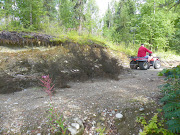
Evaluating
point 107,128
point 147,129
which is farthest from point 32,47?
point 147,129

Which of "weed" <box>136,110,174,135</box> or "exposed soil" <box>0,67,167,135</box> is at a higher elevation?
"weed" <box>136,110,174,135</box>

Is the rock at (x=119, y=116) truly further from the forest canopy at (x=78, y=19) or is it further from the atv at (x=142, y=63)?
the atv at (x=142, y=63)

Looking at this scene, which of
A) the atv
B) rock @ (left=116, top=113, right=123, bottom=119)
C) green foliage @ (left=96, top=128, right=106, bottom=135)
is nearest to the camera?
green foliage @ (left=96, top=128, right=106, bottom=135)

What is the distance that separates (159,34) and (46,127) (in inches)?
548

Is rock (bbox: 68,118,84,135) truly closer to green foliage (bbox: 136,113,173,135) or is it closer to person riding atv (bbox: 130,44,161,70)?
green foliage (bbox: 136,113,173,135)

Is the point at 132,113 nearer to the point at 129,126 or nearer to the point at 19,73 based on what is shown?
the point at 129,126

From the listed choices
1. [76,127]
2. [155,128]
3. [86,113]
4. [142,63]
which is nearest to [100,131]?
[76,127]

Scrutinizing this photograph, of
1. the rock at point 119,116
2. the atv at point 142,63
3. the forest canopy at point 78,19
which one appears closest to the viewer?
the rock at point 119,116

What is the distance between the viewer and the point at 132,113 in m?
2.29

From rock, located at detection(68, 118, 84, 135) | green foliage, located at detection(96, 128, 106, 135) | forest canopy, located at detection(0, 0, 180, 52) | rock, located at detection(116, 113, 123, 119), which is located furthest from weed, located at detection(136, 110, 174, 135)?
forest canopy, located at detection(0, 0, 180, 52)

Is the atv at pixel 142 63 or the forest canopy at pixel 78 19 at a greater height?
the forest canopy at pixel 78 19

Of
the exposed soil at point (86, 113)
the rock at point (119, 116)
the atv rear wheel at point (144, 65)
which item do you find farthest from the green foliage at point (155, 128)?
the atv rear wheel at point (144, 65)

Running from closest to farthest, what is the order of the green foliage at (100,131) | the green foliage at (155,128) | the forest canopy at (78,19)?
1. the green foliage at (155,128)
2. the green foliage at (100,131)
3. the forest canopy at (78,19)

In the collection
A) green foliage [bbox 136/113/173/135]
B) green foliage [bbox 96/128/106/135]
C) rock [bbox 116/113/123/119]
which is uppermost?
green foliage [bbox 136/113/173/135]
